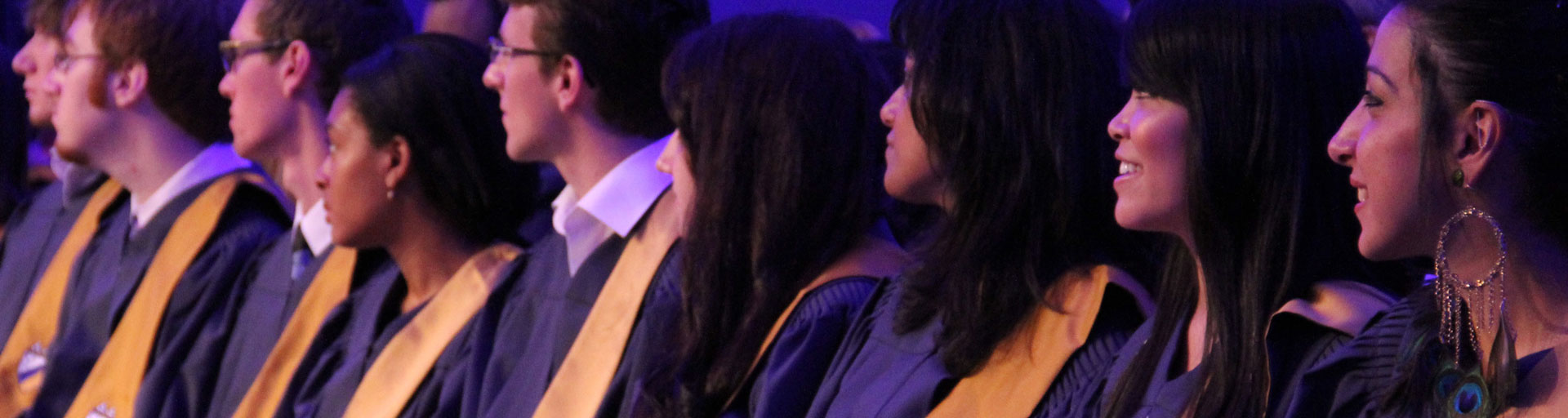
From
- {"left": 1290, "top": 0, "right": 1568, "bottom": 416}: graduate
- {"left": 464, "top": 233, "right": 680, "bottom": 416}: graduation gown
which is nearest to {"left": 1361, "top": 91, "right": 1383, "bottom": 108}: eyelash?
{"left": 1290, "top": 0, "right": 1568, "bottom": 416}: graduate

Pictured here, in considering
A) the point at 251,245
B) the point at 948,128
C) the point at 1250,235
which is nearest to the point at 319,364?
the point at 251,245

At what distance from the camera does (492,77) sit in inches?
113

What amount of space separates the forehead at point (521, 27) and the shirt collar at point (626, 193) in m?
0.26

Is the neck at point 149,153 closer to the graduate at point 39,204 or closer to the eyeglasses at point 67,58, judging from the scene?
the eyeglasses at point 67,58

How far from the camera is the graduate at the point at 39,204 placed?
436cm

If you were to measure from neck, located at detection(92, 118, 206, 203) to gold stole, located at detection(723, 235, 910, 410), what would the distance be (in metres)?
2.04

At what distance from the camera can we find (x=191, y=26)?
393cm

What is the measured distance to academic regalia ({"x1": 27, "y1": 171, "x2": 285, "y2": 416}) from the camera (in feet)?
11.9

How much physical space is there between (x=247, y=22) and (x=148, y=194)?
2.19 feet

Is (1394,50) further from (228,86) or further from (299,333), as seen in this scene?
(228,86)

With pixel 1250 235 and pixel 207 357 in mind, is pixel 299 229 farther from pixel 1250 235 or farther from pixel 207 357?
pixel 1250 235

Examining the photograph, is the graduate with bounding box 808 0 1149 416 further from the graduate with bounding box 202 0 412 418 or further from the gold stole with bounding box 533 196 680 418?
the graduate with bounding box 202 0 412 418

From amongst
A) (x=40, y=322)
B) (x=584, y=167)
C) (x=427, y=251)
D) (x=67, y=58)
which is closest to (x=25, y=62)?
(x=67, y=58)

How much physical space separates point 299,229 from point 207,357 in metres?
0.33
